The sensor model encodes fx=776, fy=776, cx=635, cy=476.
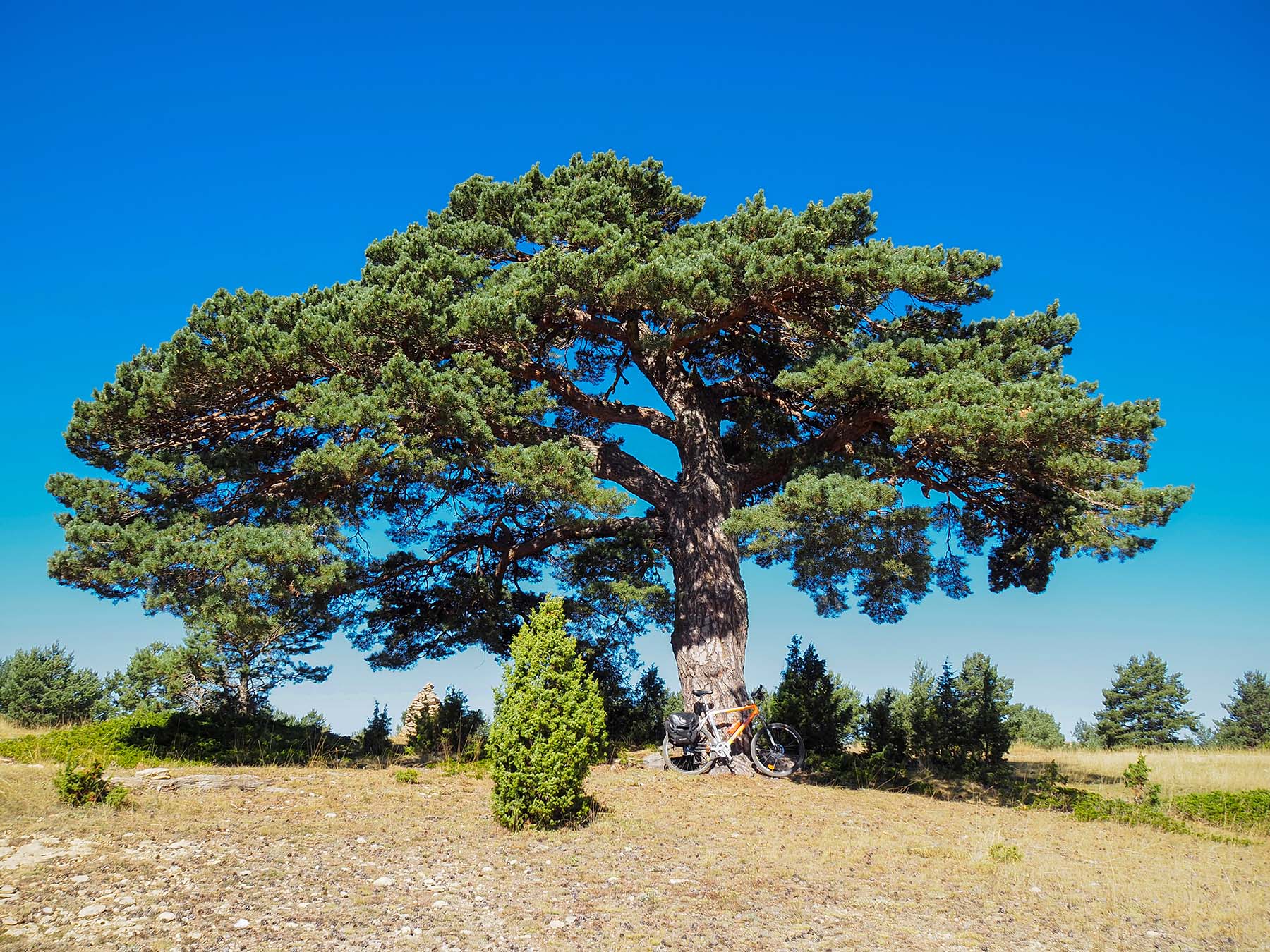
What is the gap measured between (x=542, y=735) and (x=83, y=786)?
193 inches

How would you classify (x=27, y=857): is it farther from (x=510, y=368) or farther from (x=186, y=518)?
(x=510, y=368)

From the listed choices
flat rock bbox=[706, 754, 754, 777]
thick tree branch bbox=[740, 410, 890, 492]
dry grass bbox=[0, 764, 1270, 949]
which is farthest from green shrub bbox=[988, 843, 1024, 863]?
thick tree branch bbox=[740, 410, 890, 492]

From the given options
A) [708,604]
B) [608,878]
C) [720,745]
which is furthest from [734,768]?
[608,878]

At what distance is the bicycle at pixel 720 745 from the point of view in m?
11.9

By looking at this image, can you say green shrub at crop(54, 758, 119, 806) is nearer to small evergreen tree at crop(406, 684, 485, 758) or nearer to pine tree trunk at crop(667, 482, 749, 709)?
small evergreen tree at crop(406, 684, 485, 758)

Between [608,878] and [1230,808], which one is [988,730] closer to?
[1230,808]

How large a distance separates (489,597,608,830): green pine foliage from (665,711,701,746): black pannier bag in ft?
11.6

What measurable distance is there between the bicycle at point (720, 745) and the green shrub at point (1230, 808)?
531cm

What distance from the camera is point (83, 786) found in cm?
820

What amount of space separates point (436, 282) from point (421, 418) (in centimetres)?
246

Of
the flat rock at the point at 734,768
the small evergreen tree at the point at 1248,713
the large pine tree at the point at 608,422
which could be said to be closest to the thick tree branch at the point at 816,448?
the large pine tree at the point at 608,422

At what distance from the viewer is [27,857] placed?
6.39 m

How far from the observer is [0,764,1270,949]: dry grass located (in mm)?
5215

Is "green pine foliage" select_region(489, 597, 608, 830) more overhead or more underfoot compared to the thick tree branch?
more underfoot
